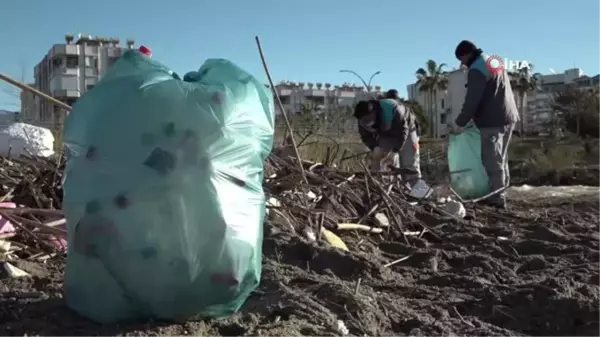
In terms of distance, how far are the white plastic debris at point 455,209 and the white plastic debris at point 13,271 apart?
3485 millimetres

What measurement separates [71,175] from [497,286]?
6.42 ft

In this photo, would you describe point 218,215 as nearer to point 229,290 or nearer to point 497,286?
point 229,290

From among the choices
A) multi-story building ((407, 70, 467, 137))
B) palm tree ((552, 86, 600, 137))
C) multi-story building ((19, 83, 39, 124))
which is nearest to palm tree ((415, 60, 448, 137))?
multi-story building ((407, 70, 467, 137))

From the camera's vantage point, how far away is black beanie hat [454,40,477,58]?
6715 mm

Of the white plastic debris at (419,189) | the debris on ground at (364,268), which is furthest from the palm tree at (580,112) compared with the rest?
the debris on ground at (364,268)

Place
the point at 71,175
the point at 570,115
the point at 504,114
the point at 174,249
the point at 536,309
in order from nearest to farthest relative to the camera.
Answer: the point at 174,249 → the point at 71,175 → the point at 536,309 → the point at 504,114 → the point at 570,115

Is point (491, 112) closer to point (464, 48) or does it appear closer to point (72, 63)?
point (464, 48)

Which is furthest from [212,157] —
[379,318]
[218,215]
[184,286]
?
[379,318]

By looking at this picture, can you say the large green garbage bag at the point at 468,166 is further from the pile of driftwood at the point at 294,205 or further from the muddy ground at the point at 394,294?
the muddy ground at the point at 394,294

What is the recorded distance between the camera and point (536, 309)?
9.21ft

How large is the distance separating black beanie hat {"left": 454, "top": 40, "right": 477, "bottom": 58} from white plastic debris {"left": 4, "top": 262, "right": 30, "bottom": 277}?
5.01 m

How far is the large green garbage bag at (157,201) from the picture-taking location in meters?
2.12

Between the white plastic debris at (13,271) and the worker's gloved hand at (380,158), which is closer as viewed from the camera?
the white plastic debris at (13,271)

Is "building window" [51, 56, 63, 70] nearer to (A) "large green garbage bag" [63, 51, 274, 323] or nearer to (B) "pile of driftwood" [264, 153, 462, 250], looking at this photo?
(B) "pile of driftwood" [264, 153, 462, 250]
